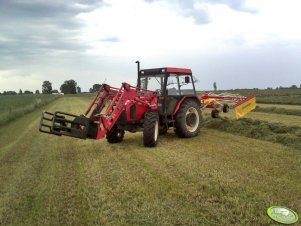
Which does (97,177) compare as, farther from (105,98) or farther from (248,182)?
(105,98)

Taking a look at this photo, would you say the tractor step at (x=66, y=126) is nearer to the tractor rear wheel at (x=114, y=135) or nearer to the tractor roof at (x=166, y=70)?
the tractor rear wheel at (x=114, y=135)

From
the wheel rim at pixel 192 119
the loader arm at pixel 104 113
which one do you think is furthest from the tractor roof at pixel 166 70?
the wheel rim at pixel 192 119

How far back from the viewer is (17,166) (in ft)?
27.1

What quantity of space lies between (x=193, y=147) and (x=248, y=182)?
3.55 metres

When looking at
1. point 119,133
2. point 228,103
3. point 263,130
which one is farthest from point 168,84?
point 228,103

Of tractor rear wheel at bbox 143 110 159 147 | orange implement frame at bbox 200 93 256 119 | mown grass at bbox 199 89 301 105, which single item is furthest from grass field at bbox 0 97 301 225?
mown grass at bbox 199 89 301 105

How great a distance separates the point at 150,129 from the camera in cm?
965

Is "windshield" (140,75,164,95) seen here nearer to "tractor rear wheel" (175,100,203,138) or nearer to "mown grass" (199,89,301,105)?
"tractor rear wheel" (175,100,203,138)

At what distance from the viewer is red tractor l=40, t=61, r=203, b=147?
890cm

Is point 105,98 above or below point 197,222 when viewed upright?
above

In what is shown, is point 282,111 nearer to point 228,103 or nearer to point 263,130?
point 228,103

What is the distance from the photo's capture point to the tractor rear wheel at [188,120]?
11.1 metres

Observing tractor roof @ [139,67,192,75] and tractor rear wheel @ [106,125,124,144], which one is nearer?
tractor rear wheel @ [106,125,124,144]

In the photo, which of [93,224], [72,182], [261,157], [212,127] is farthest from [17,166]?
[212,127]
